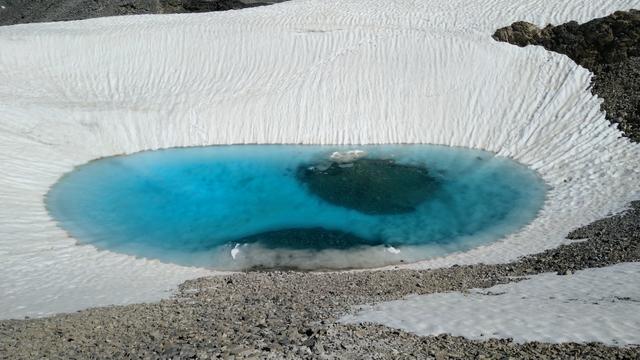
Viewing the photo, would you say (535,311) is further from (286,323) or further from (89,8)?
(89,8)

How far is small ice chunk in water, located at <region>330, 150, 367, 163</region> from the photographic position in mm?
27234

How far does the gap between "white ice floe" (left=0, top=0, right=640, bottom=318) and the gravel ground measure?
7.43 meters

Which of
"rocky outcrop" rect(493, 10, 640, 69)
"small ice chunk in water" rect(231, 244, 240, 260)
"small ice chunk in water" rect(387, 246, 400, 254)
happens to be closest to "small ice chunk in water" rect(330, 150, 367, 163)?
"small ice chunk in water" rect(387, 246, 400, 254)

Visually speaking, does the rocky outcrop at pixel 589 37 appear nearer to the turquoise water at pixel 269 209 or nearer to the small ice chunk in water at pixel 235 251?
the turquoise water at pixel 269 209

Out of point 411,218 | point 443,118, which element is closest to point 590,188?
point 411,218

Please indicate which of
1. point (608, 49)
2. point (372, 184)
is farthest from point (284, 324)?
point (608, 49)

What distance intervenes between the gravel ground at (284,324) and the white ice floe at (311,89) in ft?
24.4

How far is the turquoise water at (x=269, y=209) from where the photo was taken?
18.7 m

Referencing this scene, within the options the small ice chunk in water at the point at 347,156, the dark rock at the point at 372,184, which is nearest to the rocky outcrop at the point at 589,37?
the small ice chunk in water at the point at 347,156

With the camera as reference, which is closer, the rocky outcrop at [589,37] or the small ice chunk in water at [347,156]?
the small ice chunk in water at [347,156]

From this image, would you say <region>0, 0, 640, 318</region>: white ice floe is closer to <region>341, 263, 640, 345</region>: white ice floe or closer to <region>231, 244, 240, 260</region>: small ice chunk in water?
<region>231, 244, 240, 260</region>: small ice chunk in water

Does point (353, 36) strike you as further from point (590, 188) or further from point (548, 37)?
point (590, 188)

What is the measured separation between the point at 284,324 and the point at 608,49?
25509 mm

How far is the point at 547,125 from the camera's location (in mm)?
27781
